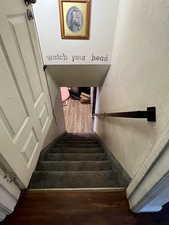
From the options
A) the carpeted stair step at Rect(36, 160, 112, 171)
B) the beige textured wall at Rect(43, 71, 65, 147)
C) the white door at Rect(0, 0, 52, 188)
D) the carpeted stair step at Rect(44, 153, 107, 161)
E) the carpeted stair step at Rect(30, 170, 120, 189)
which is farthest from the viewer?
the beige textured wall at Rect(43, 71, 65, 147)

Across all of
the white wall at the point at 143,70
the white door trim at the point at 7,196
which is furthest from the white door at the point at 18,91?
the white wall at the point at 143,70

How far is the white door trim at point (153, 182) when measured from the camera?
698mm

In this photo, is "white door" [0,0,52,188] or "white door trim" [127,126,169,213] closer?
"white door trim" [127,126,169,213]

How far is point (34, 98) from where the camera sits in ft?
Answer: 4.74

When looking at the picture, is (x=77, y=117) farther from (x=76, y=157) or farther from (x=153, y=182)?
(x=153, y=182)

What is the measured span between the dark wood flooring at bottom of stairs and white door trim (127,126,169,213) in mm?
79

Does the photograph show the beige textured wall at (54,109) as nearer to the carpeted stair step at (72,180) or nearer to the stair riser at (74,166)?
the stair riser at (74,166)

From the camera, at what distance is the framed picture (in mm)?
1586

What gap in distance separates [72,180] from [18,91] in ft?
3.38

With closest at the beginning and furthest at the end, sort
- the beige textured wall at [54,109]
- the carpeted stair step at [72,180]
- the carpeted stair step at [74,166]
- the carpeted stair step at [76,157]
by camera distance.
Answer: the carpeted stair step at [72,180] → the carpeted stair step at [74,166] → the carpeted stair step at [76,157] → the beige textured wall at [54,109]

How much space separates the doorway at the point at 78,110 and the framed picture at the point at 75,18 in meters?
2.96

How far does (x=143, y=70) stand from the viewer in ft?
3.26

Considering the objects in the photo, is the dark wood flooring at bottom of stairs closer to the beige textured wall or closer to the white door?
the white door

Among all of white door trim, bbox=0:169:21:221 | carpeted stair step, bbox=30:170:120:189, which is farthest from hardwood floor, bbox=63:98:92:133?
white door trim, bbox=0:169:21:221
